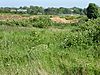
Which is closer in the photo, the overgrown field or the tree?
the overgrown field

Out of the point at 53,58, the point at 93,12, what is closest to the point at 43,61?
the point at 53,58

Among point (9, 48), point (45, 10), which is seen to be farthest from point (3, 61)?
point (45, 10)

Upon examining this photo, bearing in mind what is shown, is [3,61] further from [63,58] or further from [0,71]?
[63,58]

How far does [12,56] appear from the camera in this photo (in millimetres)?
6953

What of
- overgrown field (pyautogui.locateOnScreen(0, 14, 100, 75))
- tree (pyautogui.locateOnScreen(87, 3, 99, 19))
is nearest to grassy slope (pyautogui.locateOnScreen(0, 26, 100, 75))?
overgrown field (pyautogui.locateOnScreen(0, 14, 100, 75))

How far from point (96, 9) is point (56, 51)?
21340 millimetres

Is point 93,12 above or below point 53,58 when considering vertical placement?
below

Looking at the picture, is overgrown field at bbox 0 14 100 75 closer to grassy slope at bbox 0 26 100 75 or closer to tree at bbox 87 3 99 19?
grassy slope at bbox 0 26 100 75

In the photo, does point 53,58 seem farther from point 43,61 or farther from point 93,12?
point 93,12

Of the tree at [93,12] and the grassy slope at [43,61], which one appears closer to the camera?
the grassy slope at [43,61]

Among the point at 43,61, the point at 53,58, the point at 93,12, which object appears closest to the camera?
the point at 43,61

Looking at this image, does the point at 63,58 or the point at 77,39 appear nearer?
the point at 63,58

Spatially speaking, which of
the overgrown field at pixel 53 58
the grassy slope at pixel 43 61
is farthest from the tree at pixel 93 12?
the grassy slope at pixel 43 61

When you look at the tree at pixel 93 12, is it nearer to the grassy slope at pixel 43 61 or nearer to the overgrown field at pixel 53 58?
the overgrown field at pixel 53 58
